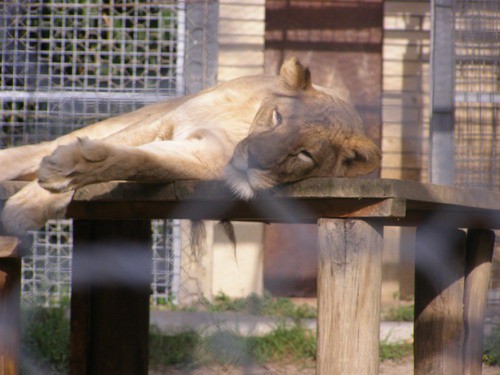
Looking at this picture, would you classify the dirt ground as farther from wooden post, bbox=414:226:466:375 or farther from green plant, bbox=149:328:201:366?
wooden post, bbox=414:226:466:375

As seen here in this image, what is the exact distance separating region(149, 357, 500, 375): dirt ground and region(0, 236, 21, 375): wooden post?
1996 mm

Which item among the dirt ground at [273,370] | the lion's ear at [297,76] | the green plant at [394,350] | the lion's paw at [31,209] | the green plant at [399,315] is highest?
the lion's ear at [297,76]

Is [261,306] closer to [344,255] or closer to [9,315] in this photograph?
[9,315]

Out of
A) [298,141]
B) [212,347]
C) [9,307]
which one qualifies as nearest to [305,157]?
[298,141]

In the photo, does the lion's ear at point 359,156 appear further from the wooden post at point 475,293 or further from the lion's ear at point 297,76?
the wooden post at point 475,293

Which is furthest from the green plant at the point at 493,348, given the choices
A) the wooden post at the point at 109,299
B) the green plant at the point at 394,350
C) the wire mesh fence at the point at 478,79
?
the wooden post at the point at 109,299

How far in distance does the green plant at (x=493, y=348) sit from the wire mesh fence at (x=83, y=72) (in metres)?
1.97

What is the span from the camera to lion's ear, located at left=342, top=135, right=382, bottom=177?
8.56ft

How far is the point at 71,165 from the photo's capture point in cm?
202

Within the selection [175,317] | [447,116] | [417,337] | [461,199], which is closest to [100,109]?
[175,317]

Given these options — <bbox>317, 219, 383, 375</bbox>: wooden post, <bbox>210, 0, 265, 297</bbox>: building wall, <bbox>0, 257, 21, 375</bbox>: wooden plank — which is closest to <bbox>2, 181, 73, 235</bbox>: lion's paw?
<bbox>0, 257, 21, 375</bbox>: wooden plank

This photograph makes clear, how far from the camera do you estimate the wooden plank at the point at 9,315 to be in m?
2.31

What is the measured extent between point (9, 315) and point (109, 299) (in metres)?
0.91

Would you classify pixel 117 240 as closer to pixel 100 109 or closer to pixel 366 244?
pixel 366 244
